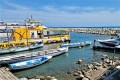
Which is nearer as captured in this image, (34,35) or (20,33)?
(20,33)

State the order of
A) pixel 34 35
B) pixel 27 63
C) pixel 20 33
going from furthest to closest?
pixel 34 35 → pixel 20 33 → pixel 27 63

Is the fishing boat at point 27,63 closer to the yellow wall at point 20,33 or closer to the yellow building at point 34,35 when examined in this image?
the yellow building at point 34,35

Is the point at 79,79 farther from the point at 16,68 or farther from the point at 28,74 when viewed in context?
the point at 16,68

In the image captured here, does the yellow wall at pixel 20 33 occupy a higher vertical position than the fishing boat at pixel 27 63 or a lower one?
higher

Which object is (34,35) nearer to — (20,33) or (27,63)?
(20,33)

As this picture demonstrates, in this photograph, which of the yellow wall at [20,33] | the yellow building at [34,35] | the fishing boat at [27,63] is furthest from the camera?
the yellow wall at [20,33]

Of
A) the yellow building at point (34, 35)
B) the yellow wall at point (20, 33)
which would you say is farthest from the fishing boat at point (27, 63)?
the yellow wall at point (20, 33)

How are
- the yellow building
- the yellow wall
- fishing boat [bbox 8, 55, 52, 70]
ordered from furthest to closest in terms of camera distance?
the yellow wall < the yellow building < fishing boat [bbox 8, 55, 52, 70]

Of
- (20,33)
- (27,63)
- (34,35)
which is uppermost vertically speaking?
(20,33)

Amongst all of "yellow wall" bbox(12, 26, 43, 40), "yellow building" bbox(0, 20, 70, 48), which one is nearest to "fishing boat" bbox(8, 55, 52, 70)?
"yellow building" bbox(0, 20, 70, 48)

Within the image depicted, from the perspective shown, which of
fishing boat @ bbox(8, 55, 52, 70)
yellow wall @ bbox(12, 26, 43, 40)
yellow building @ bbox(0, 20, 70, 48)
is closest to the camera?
fishing boat @ bbox(8, 55, 52, 70)

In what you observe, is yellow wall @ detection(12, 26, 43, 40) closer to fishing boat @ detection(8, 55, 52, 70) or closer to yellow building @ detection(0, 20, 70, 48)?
yellow building @ detection(0, 20, 70, 48)

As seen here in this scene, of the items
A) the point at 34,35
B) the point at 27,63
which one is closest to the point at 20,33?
the point at 34,35

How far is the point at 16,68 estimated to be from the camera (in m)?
25.2
